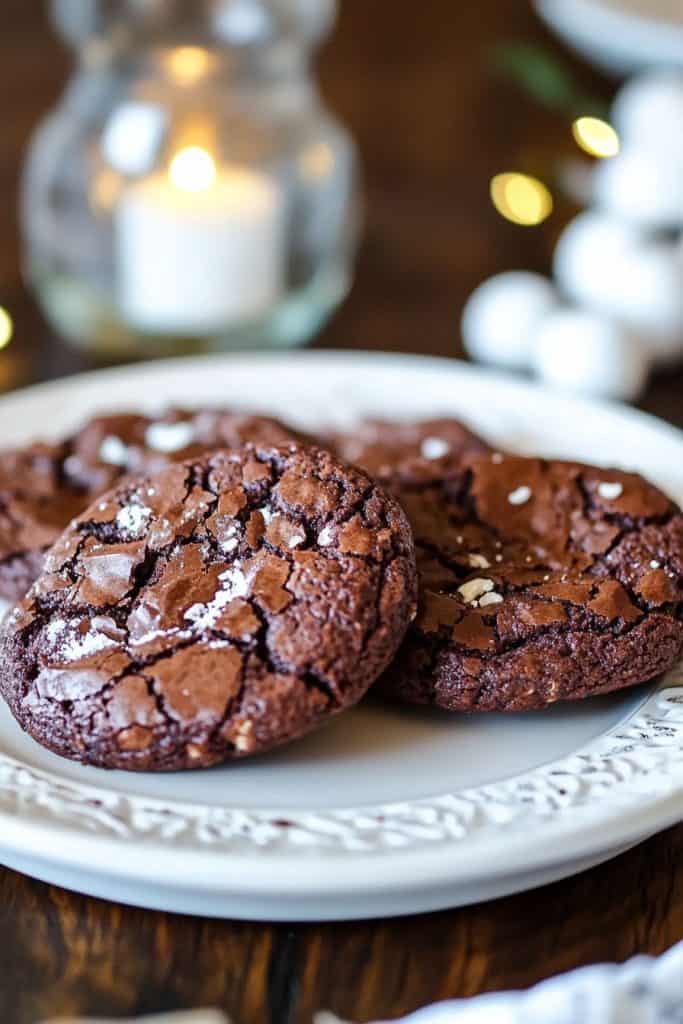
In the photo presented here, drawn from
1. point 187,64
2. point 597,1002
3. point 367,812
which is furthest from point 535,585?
point 187,64

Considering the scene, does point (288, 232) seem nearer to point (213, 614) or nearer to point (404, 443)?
point (404, 443)

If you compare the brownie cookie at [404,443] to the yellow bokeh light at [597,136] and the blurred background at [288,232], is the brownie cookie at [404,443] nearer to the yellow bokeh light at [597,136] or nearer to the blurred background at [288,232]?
the blurred background at [288,232]

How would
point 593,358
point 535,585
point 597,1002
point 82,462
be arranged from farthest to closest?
point 593,358 → point 82,462 → point 535,585 → point 597,1002

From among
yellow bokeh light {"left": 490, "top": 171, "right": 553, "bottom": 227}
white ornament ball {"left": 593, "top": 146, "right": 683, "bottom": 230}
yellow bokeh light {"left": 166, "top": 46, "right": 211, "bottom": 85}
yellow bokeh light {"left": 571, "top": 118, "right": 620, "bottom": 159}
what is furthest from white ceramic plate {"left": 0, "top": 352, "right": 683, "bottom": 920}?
yellow bokeh light {"left": 490, "top": 171, "right": 553, "bottom": 227}

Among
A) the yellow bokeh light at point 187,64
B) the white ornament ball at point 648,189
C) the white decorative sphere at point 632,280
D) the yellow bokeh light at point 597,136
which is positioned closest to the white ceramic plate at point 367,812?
the white decorative sphere at point 632,280

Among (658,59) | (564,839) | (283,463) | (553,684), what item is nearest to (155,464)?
→ (283,463)

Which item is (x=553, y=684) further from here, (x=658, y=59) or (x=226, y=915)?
(x=658, y=59)
